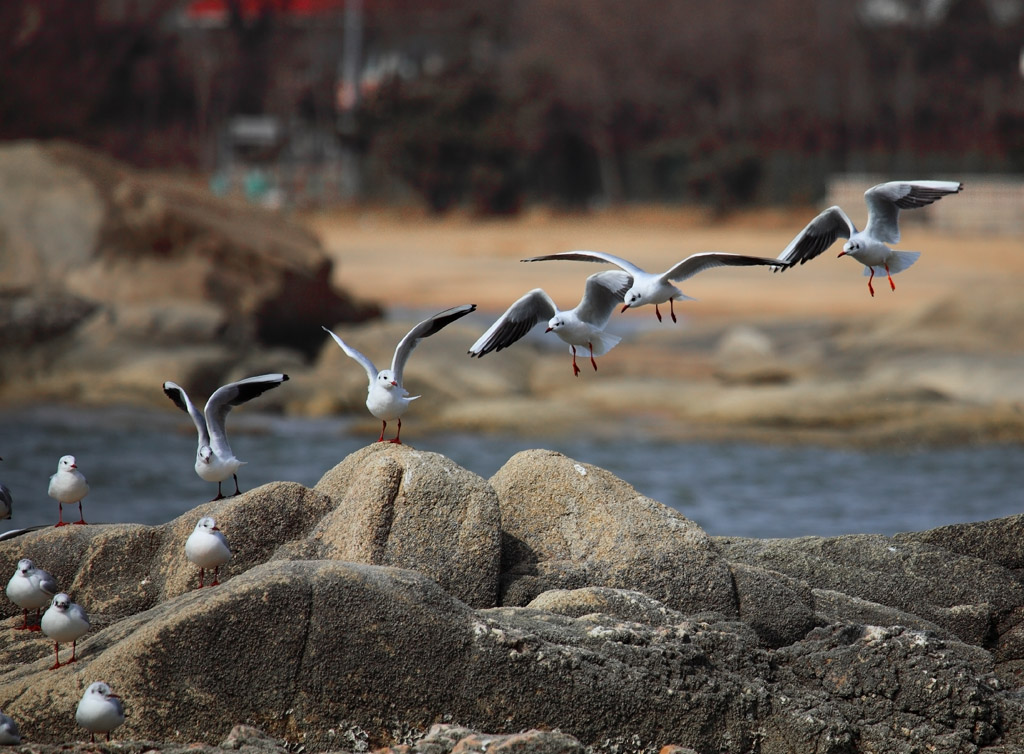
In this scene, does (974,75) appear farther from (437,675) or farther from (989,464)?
(437,675)

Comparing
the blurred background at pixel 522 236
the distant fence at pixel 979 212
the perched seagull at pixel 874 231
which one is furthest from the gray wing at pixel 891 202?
the distant fence at pixel 979 212

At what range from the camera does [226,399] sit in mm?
6609

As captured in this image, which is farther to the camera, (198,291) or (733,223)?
(733,223)

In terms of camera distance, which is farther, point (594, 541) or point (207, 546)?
point (594, 541)

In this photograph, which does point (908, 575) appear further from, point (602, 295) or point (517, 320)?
point (517, 320)

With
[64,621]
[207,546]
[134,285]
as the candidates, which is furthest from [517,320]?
[134,285]

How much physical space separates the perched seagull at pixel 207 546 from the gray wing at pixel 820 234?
9.35 feet

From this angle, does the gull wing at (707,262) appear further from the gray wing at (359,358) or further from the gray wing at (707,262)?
the gray wing at (359,358)

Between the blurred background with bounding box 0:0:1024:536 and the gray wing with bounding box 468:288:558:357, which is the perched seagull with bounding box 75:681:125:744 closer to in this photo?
the gray wing with bounding box 468:288:558:357

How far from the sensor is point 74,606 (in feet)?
17.4

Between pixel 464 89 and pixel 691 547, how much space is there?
33.3 m

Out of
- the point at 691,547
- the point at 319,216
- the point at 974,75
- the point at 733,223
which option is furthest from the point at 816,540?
the point at 974,75

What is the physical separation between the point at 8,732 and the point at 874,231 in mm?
4347

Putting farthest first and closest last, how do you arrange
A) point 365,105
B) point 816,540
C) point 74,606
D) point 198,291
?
point 365,105, point 198,291, point 816,540, point 74,606
